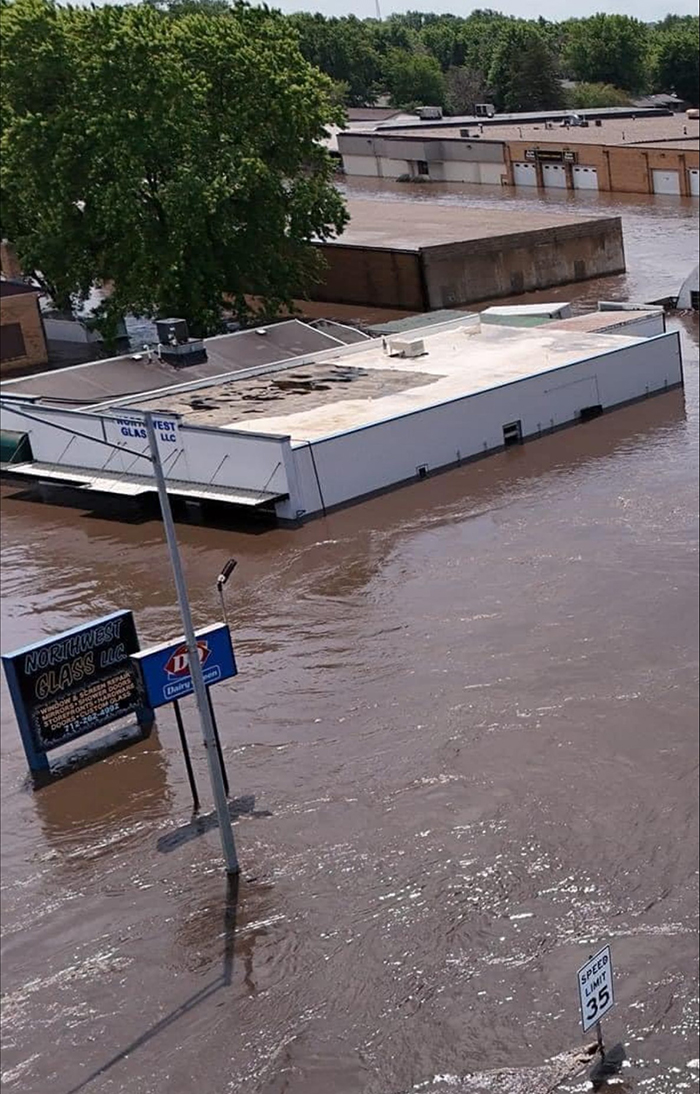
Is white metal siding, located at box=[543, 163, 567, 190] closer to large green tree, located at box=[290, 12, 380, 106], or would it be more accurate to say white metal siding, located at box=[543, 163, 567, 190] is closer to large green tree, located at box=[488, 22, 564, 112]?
large green tree, located at box=[290, 12, 380, 106]

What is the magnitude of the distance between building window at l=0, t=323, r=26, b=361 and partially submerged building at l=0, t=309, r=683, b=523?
21.4 feet

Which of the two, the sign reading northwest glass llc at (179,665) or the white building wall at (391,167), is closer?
the sign reading northwest glass llc at (179,665)

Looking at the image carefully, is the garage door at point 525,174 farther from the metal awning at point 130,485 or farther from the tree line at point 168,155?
the metal awning at point 130,485

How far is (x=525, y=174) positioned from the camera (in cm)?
5406

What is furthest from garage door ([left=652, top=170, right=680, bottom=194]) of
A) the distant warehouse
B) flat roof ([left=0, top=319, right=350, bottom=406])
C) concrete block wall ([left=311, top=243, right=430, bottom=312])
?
flat roof ([left=0, top=319, right=350, bottom=406])

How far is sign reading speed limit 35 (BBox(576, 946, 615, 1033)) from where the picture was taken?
6562mm

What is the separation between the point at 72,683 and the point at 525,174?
148 feet

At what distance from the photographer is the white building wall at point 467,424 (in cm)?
1981

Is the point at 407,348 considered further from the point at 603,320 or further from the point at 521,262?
the point at 521,262

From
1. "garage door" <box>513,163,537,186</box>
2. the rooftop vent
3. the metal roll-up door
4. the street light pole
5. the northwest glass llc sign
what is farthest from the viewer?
"garage door" <box>513,163,537,186</box>

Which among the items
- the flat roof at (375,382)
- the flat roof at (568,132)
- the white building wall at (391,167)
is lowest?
the flat roof at (375,382)

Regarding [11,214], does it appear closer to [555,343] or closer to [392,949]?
[555,343]

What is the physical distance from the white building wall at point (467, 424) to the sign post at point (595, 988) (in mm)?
12907

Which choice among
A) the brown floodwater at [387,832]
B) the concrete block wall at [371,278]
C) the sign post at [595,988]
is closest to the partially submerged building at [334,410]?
the brown floodwater at [387,832]
